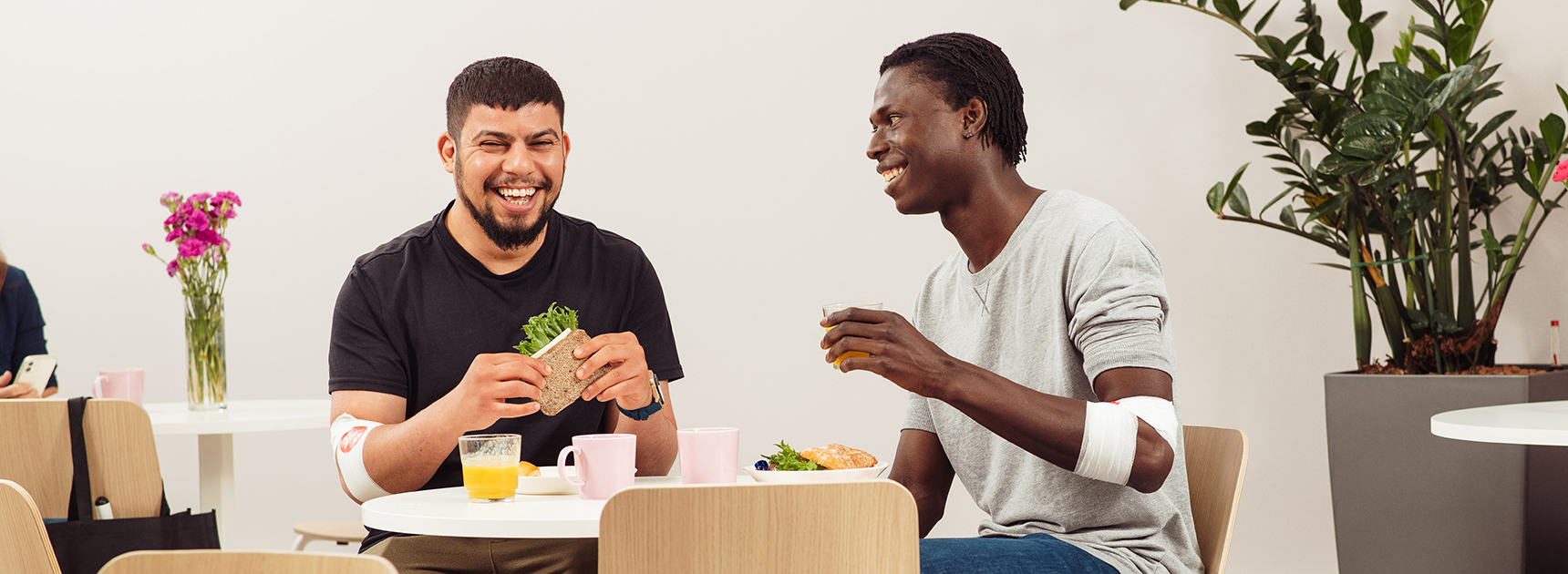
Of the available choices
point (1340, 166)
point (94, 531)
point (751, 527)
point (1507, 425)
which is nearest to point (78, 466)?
point (94, 531)

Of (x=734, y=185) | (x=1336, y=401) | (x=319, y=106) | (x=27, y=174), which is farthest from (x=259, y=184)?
(x=1336, y=401)

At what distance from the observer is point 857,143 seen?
3.90 metres

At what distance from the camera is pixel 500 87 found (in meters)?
1.93

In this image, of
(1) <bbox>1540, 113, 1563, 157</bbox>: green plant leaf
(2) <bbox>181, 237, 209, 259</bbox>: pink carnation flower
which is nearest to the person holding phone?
(2) <bbox>181, 237, 209, 259</bbox>: pink carnation flower

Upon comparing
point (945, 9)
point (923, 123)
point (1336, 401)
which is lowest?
point (1336, 401)

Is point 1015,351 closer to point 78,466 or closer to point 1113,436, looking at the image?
point 1113,436

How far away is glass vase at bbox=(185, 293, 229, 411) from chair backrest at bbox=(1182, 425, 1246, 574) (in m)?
2.32

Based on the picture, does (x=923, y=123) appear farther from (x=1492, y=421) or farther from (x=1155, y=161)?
(x=1155, y=161)

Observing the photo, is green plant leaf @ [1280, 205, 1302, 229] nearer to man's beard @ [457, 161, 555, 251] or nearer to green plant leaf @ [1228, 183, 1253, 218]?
green plant leaf @ [1228, 183, 1253, 218]

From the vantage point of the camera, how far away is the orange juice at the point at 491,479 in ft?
4.94

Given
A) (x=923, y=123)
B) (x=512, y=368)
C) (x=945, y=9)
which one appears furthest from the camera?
(x=945, y=9)

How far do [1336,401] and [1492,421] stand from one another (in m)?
0.97

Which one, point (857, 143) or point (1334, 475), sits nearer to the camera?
point (1334, 475)

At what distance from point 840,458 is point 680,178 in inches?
97.5
